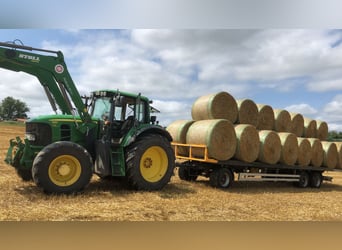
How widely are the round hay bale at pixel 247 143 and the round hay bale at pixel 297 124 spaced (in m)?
1.97

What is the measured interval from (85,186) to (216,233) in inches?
87.4

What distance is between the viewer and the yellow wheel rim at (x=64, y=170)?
5660 millimetres

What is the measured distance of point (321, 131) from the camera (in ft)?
35.5

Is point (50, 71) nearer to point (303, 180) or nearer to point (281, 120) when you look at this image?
point (281, 120)

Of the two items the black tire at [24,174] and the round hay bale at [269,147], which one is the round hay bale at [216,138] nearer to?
the round hay bale at [269,147]

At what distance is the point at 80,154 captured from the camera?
5828mm

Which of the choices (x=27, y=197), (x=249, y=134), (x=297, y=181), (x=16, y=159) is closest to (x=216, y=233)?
(x=27, y=197)

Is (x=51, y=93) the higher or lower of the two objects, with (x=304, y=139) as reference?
higher

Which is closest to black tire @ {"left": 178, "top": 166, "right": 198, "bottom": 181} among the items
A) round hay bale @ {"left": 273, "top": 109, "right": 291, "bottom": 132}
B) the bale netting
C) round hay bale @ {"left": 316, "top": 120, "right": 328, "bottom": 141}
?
the bale netting

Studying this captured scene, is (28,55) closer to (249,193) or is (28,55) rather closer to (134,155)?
(134,155)

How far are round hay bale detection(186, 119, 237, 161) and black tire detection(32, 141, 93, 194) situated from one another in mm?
2691

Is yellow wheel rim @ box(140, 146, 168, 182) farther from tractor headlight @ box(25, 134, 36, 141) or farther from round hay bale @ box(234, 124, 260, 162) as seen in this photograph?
round hay bale @ box(234, 124, 260, 162)

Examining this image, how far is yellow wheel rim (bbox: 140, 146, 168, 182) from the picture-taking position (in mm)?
6707

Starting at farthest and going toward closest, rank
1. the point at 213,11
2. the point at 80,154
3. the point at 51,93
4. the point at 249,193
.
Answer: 1. the point at 249,193
2. the point at 51,93
3. the point at 80,154
4. the point at 213,11
